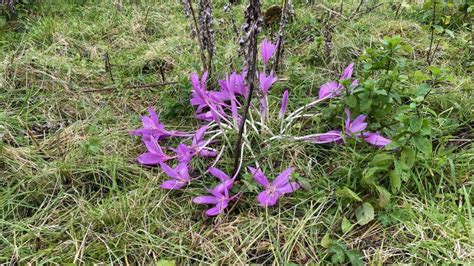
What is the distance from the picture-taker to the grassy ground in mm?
1602

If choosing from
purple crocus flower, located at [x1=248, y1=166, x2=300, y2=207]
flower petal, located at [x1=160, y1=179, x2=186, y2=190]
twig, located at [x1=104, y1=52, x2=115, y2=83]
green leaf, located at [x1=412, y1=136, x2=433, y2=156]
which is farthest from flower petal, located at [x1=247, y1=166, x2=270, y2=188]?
twig, located at [x1=104, y1=52, x2=115, y2=83]

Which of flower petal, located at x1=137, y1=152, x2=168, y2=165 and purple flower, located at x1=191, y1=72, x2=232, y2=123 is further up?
purple flower, located at x1=191, y1=72, x2=232, y2=123

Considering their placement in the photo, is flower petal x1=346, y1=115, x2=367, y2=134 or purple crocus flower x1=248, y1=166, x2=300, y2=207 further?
flower petal x1=346, y1=115, x2=367, y2=134

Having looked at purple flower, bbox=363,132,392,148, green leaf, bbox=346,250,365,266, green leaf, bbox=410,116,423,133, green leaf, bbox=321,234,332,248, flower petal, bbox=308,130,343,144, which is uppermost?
green leaf, bbox=410,116,423,133

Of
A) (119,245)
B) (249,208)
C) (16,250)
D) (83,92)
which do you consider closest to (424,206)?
(249,208)

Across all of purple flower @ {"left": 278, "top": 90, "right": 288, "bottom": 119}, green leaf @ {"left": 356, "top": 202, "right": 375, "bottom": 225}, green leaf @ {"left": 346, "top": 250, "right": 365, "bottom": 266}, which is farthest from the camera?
purple flower @ {"left": 278, "top": 90, "right": 288, "bottom": 119}

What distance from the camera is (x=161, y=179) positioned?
1.91m

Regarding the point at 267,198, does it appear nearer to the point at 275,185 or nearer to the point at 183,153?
the point at 275,185

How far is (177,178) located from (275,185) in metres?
0.36

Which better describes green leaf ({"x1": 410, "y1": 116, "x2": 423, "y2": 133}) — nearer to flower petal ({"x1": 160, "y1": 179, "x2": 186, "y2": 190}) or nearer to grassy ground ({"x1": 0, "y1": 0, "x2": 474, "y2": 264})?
grassy ground ({"x1": 0, "y1": 0, "x2": 474, "y2": 264})

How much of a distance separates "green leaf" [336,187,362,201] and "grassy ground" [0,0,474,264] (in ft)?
0.13

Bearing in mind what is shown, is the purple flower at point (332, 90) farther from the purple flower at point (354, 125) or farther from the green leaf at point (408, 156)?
the green leaf at point (408, 156)

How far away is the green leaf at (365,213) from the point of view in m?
1.61

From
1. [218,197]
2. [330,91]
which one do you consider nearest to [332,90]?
[330,91]
